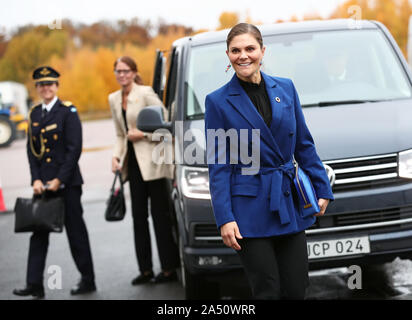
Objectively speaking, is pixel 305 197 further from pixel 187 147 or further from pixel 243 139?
pixel 187 147

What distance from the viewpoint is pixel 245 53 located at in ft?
11.1

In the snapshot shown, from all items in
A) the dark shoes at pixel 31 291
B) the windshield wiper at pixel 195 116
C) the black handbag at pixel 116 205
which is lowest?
the dark shoes at pixel 31 291

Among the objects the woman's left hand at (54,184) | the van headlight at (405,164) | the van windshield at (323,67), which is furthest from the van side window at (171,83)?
the van headlight at (405,164)

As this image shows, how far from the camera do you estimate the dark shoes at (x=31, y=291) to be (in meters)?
6.16

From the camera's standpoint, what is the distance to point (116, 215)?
6645 millimetres

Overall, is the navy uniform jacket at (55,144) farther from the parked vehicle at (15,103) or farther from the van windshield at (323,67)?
the parked vehicle at (15,103)

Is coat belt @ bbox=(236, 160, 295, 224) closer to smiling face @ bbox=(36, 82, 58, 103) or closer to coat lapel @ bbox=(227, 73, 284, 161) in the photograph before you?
coat lapel @ bbox=(227, 73, 284, 161)

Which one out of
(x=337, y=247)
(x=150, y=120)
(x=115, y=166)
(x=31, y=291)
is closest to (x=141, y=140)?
(x=115, y=166)

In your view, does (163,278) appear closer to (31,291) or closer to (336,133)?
(31,291)

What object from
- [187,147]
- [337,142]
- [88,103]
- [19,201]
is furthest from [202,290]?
[88,103]

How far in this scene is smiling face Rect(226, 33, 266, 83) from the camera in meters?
3.37

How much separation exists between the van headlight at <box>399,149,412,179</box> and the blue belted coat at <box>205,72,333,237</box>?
150cm

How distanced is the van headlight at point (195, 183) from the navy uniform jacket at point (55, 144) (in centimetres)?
166

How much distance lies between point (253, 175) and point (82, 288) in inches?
A: 135
